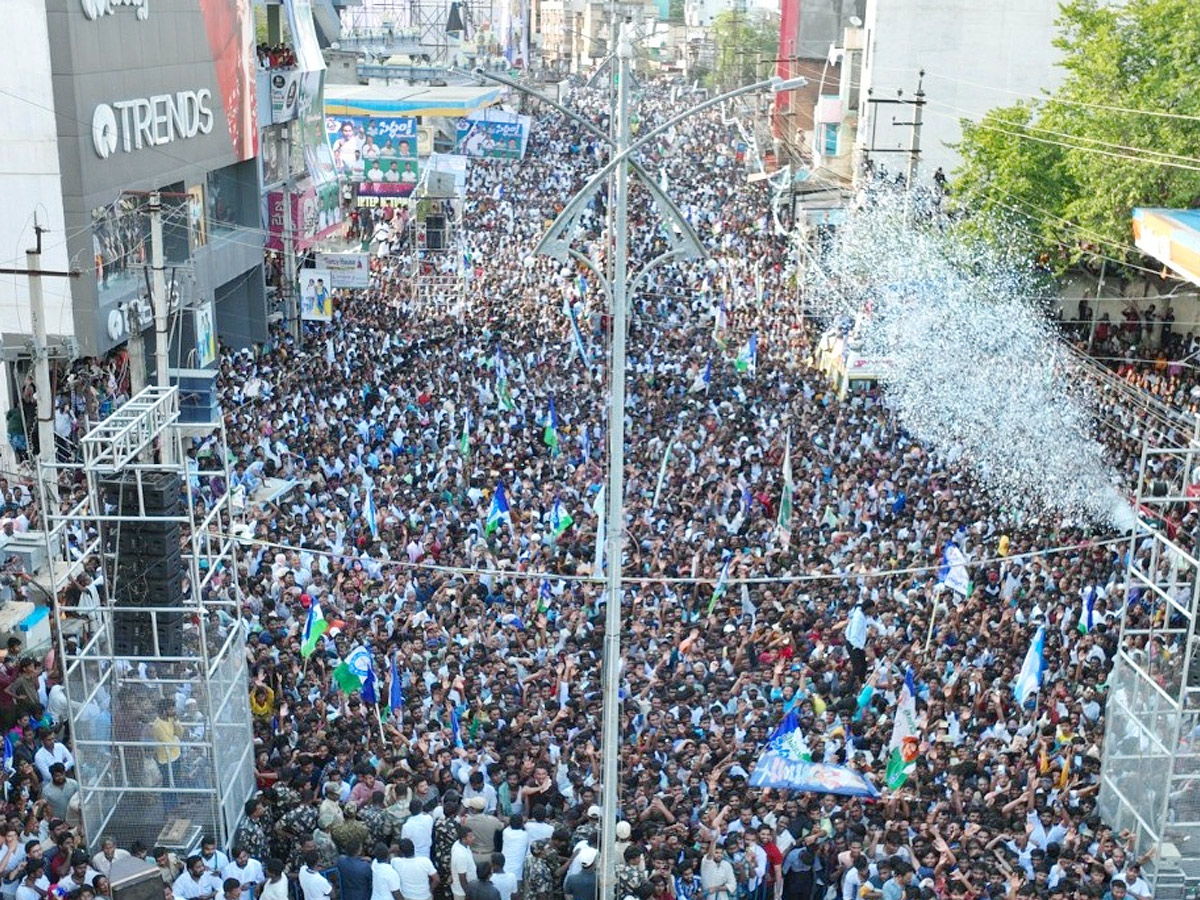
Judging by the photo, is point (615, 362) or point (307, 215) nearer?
point (615, 362)

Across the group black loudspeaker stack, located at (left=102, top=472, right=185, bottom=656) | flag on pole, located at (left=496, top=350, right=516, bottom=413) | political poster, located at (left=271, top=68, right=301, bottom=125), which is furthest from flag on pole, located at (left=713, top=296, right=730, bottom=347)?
black loudspeaker stack, located at (left=102, top=472, right=185, bottom=656)

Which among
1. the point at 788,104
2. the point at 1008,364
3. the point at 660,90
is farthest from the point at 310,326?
the point at 660,90

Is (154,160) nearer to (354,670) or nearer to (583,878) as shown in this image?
(354,670)

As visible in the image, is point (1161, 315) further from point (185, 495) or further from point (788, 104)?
point (788, 104)

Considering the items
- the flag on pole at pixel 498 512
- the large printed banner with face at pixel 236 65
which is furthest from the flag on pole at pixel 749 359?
the large printed banner with face at pixel 236 65

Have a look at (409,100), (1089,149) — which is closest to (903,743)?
(1089,149)

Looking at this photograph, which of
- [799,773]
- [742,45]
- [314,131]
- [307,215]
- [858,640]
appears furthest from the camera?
[742,45]

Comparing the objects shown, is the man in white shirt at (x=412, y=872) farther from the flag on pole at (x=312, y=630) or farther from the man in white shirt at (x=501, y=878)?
the flag on pole at (x=312, y=630)
